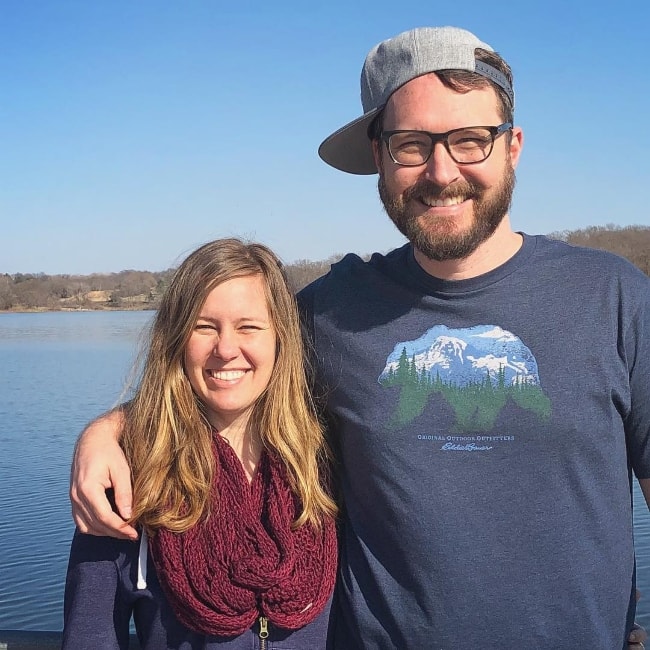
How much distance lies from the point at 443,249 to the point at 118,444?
123cm

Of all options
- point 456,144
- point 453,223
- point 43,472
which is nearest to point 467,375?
point 453,223

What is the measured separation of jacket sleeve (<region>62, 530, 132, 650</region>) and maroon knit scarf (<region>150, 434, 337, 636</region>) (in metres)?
0.15

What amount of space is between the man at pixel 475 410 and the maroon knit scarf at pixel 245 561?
14 centimetres

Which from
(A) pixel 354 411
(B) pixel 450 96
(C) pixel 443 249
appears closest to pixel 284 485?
(A) pixel 354 411

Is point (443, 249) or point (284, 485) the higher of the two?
point (443, 249)

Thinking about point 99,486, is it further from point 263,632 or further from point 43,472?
point 43,472

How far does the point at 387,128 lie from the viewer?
249cm

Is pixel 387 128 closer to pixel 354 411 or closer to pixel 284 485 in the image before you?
pixel 354 411

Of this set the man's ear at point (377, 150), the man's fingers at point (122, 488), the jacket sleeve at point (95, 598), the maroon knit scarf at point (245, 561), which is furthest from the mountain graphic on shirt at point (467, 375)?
the jacket sleeve at point (95, 598)

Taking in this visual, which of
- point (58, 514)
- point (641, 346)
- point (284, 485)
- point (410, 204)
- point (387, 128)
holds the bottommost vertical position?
point (58, 514)

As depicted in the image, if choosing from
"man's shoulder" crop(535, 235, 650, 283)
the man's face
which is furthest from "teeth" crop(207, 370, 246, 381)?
"man's shoulder" crop(535, 235, 650, 283)

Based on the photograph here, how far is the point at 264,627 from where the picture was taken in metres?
2.40

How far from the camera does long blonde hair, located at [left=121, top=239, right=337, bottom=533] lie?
2.47m

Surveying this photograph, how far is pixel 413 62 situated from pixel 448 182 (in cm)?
41
